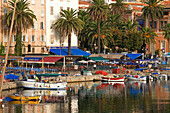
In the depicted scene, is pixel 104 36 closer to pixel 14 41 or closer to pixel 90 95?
pixel 14 41

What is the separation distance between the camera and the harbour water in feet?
220

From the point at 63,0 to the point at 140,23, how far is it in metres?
43.0

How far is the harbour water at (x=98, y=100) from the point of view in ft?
220

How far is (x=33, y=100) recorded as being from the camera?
237 ft

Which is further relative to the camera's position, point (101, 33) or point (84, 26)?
point (84, 26)

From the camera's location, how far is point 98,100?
7769 centimetres

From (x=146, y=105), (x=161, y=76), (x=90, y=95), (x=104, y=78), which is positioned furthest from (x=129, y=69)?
(x=146, y=105)

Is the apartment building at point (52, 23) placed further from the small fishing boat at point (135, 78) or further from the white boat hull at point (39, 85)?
the white boat hull at point (39, 85)

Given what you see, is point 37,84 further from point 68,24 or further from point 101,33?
point 101,33

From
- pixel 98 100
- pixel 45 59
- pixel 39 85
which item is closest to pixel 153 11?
pixel 45 59

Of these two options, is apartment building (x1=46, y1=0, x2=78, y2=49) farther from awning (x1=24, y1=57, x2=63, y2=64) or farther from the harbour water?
the harbour water

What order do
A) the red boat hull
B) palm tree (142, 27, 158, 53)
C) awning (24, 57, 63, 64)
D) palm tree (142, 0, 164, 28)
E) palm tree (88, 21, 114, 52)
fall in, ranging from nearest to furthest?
awning (24, 57, 63, 64), the red boat hull, palm tree (88, 21, 114, 52), palm tree (142, 27, 158, 53), palm tree (142, 0, 164, 28)

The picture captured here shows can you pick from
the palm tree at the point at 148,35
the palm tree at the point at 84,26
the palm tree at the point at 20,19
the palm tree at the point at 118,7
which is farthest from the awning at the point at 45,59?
the palm tree at the point at 118,7

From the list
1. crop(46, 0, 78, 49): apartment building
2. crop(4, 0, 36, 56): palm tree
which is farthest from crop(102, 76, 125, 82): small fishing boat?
crop(46, 0, 78, 49): apartment building
